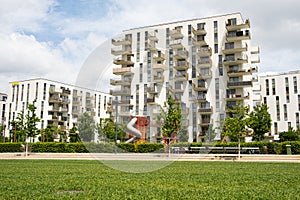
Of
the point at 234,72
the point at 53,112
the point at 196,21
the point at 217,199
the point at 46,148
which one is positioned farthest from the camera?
the point at 53,112

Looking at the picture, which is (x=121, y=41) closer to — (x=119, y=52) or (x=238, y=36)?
(x=119, y=52)

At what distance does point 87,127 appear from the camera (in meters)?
8.84

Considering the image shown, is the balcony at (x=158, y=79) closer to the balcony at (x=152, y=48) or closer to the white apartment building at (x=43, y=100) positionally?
the balcony at (x=152, y=48)

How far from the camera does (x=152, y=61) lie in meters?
8.49

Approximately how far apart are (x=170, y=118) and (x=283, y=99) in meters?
92.2

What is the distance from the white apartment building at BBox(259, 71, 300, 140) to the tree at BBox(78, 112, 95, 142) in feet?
284

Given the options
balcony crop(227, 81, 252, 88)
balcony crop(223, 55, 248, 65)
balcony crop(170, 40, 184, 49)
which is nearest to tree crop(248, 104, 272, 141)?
balcony crop(227, 81, 252, 88)

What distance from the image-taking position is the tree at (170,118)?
25.9 ft

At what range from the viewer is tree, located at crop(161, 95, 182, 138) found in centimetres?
791

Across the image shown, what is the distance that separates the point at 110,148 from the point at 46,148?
1227 inches

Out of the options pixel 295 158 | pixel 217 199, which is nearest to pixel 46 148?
pixel 295 158

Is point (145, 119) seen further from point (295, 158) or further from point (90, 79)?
point (295, 158)

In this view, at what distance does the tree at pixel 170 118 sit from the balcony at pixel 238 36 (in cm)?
5262

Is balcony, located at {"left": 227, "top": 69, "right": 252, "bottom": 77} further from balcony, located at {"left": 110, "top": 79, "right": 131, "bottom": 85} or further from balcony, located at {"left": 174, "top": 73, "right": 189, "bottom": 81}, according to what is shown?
balcony, located at {"left": 110, "top": 79, "right": 131, "bottom": 85}
